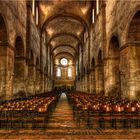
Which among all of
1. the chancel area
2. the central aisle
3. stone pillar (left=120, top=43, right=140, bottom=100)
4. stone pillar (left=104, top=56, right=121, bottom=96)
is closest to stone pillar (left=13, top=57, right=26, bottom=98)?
the chancel area

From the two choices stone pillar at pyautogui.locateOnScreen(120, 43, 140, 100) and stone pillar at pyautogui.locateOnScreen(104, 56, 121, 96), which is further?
stone pillar at pyautogui.locateOnScreen(104, 56, 121, 96)

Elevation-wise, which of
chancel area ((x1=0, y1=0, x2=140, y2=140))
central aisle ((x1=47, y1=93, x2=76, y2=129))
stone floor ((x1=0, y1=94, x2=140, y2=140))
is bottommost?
central aisle ((x1=47, y1=93, x2=76, y2=129))

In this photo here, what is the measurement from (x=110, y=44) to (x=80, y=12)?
13186mm

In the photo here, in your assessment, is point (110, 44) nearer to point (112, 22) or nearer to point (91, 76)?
point (112, 22)

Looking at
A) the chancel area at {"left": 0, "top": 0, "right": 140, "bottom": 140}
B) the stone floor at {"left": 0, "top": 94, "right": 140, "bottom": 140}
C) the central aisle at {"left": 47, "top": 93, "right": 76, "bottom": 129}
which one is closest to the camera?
the stone floor at {"left": 0, "top": 94, "right": 140, "bottom": 140}

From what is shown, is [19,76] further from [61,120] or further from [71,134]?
[71,134]

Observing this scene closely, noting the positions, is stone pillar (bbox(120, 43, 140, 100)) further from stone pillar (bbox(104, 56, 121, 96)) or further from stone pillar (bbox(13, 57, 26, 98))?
stone pillar (bbox(13, 57, 26, 98))

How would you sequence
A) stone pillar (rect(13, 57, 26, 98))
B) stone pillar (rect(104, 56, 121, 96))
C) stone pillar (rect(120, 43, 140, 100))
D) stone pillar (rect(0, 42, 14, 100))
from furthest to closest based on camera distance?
1. stone pillar (rect(13, 57, 26, 98))
2. stone pillar (rect(104, 56, 121, 96))
3. stone pillar (rect(0, 42, 14, 100))
4. stone pillar (rect(120, 43, 140, 100))

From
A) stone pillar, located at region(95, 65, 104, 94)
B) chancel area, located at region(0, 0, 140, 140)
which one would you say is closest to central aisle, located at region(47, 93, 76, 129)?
chancel area, located at region(0, 0, 140, 140)

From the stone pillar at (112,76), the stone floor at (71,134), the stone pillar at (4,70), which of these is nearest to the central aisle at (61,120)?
the stone floor at (71,134)

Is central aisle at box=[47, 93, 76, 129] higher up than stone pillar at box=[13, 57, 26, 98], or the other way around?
stone pillar at box=[13, 57, 26, 98]

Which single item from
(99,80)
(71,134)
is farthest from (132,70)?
(99,80)

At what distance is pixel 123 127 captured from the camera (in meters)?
6.18

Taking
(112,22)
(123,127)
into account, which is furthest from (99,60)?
(123,127)
